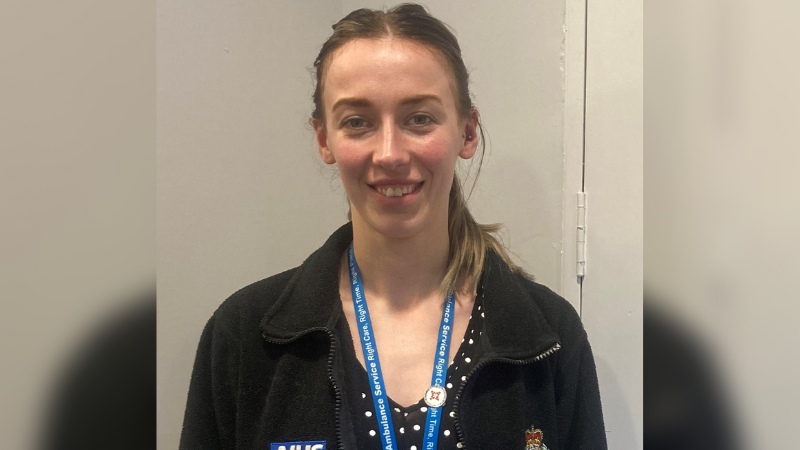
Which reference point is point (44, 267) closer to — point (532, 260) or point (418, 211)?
point (418, 211)

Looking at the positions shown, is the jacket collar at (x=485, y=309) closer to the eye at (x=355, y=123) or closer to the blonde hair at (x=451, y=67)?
the blonde hair at (x=451, y=67)

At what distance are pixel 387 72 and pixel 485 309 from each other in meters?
0.50

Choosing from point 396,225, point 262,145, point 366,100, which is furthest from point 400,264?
point 262,145

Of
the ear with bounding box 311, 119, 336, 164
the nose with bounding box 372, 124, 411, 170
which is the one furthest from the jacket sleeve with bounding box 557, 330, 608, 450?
the ear with bounding box 311, 119, 336, 164

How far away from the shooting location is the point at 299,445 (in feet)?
3.42

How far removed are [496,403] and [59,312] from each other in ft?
2.44

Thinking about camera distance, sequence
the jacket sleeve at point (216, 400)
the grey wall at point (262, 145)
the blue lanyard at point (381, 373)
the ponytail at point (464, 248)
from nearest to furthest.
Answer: the blue lanyard at point (381, 373), the jacket sleeve at point (216, 400), the ponytail at point (464, 248), the grey wall at point (262, 145)

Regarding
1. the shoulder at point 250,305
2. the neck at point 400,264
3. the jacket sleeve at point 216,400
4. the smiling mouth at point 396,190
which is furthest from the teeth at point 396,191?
the jacket sleeve at point 216,400

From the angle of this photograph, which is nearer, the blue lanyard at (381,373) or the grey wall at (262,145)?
the blue lanyard at (381,373)

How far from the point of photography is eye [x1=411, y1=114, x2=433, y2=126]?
1.12m

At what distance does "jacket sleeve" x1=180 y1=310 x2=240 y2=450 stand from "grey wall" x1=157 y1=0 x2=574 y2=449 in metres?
0.21

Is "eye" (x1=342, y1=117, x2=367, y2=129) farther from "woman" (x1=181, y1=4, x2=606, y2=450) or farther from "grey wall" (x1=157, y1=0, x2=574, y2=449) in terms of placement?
"grey wall" (x1=157, y1=0, x2=574, y2=449)

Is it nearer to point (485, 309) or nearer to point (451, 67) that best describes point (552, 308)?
point (485, 309)

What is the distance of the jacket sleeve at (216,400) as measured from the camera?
3.70 feet
